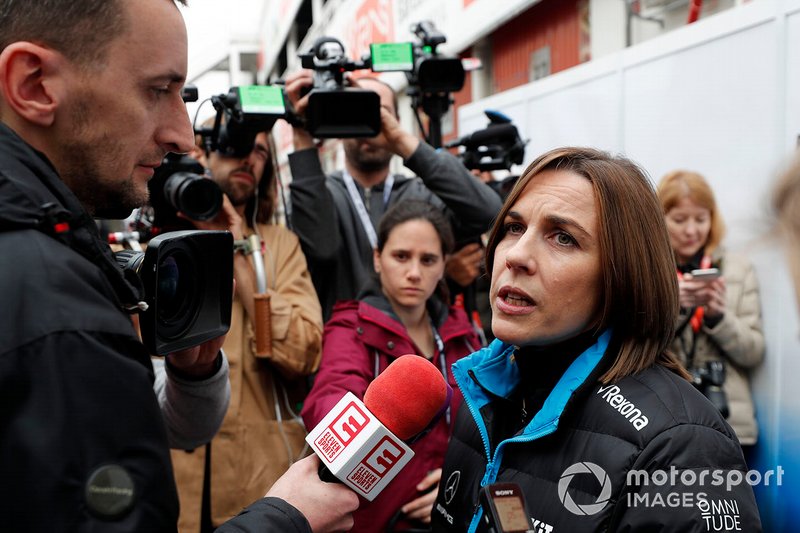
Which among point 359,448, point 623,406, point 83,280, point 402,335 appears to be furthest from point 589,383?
point 402,335

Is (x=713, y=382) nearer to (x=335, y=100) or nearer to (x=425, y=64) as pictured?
(x=425, y=64)

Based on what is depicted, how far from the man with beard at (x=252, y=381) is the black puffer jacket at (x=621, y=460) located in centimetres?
110

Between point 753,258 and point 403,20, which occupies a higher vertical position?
point 403,20

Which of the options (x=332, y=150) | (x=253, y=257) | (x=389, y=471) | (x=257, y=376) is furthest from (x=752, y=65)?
(x=332, y=150)

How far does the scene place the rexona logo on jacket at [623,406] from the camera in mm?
1316

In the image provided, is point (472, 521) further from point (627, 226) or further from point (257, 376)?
point (257, 376)

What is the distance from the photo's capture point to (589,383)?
1.42 meters

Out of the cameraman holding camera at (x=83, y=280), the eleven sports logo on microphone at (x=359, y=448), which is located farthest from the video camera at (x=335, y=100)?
the eleven sports logo on microphone at (x=359, y=448)

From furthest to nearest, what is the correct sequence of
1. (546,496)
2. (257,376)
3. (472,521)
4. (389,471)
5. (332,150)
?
(332,150) < (257,376) < (472,521) < (546,496) < (389,471)

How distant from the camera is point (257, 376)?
8.51 feet

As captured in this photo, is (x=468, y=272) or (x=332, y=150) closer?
(x=468, y=272)

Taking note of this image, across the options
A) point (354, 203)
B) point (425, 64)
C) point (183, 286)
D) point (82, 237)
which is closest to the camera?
point (82, 237)

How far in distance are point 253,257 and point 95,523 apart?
70.6 inches

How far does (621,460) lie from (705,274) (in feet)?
6.34
